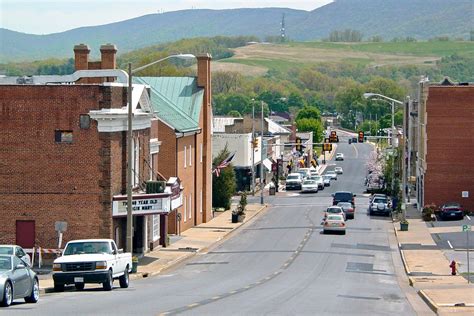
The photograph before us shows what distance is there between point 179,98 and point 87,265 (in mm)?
36686

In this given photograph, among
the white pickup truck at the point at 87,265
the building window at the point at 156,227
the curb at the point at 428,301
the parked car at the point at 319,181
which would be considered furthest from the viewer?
the parked car at the point at 319,181

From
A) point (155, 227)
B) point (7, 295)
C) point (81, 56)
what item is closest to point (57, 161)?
point (155, 227)

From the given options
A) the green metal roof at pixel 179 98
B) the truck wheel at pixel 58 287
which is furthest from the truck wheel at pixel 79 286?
the green metal roof at pixel 179 98

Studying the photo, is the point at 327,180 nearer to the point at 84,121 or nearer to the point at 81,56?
the point at 81,56

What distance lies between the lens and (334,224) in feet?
227

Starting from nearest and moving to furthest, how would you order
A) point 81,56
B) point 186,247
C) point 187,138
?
point 186,247
point 81,56
point 187,138

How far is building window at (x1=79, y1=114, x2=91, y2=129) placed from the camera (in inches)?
1930

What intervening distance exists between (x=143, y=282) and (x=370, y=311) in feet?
40.3

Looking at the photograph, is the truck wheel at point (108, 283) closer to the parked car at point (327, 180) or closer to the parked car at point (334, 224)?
the parked car at point (334, 224)

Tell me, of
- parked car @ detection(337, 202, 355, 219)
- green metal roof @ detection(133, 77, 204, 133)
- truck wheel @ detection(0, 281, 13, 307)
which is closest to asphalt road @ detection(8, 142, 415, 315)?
truck wheel @ detection(0, 281, 13, 307)

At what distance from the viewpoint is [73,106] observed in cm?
4900

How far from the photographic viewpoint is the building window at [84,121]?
4903 cm

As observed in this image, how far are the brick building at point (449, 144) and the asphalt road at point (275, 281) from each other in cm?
515

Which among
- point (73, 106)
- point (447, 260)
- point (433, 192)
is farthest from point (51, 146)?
point (433, 192)
